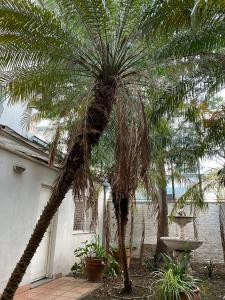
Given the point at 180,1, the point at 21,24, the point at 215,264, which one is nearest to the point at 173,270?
the point at 180,1

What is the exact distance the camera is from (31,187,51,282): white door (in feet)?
31.0

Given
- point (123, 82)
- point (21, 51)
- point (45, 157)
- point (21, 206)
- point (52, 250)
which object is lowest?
point (52, 250)

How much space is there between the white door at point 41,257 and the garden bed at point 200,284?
1939mm

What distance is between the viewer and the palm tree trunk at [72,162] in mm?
5395

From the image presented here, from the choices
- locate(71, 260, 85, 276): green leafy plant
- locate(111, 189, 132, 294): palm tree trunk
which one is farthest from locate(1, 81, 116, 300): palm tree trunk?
locate(71, 260, 85, 276): green leafy plant

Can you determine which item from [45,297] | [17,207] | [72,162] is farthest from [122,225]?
[72,162]

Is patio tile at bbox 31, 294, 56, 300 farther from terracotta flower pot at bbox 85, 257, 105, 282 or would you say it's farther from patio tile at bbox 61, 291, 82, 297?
terracotta flower pot at bbox 85, 257, 105, 282

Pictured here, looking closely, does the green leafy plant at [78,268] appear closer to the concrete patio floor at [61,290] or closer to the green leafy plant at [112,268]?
the concrete patio floor at [61,290]

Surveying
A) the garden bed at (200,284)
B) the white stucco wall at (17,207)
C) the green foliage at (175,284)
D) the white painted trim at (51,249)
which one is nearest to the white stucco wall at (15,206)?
the white stucco wall at (17,207)

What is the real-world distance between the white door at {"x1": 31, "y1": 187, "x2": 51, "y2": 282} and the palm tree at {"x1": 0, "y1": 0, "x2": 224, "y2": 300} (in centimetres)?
374

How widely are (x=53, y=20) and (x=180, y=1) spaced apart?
2345mm

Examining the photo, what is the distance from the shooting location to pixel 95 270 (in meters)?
10.2

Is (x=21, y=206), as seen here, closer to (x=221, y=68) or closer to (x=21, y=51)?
(x=21, y=51)

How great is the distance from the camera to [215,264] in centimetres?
1360
